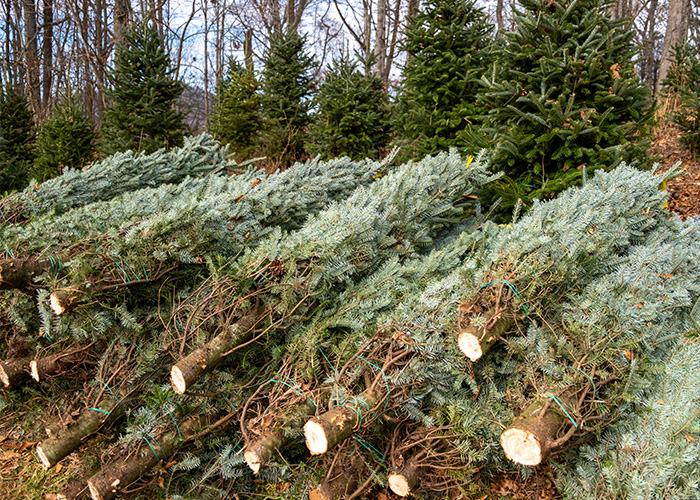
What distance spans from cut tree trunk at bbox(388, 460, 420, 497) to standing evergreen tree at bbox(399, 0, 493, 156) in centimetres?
446

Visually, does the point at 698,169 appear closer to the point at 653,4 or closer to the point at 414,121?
the point at 414,121

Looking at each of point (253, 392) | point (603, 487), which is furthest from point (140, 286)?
point (603, 487)

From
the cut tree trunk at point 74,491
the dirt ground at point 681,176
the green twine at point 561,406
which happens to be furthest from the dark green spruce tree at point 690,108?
the cut tree trunk at point 74,491

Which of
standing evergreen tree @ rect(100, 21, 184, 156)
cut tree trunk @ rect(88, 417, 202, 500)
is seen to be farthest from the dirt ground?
standing evergreen tree @ rect(100, 21, 184, 156)

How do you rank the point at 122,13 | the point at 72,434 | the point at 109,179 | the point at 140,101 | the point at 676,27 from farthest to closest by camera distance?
1. the point at 122,13
2. the point at 676,27
3. the point at 140,101
4. the point at 109,179
5. the point at 72,434

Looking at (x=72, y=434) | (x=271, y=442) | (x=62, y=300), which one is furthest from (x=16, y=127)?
(x=271, y=442)

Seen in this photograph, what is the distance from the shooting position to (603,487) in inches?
88.6

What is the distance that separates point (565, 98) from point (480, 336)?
3123 mm

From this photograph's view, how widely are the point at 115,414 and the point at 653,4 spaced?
23.9 meters

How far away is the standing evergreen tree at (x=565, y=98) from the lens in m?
4.27

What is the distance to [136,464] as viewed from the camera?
2.61 metres

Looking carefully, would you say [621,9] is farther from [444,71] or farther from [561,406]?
[561,406]

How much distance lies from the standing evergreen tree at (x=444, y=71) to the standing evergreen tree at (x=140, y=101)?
5.06m

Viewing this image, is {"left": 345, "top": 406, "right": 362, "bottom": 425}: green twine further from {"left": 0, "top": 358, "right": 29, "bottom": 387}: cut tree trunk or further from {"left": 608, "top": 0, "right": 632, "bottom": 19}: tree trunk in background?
{"left": 608, "top": 0, "right": 632, "bottom": 19}: tree trunk in background
